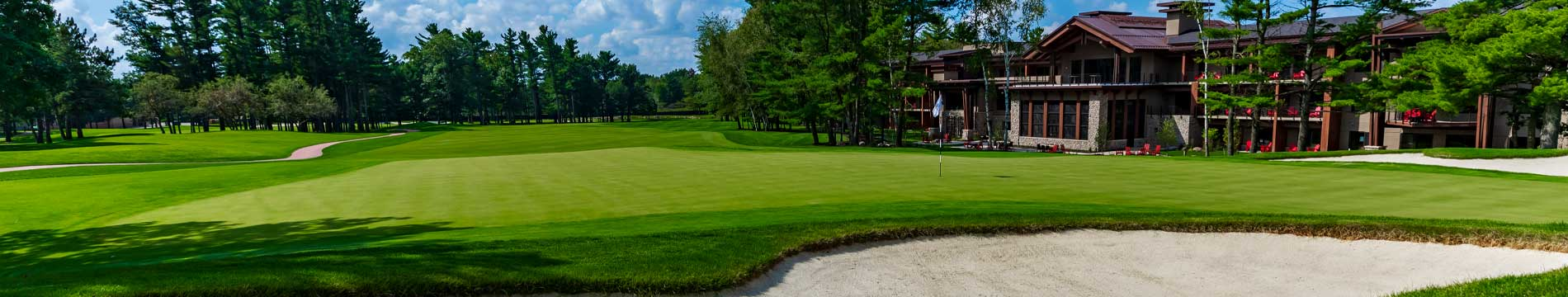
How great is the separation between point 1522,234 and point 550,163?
1100 inches

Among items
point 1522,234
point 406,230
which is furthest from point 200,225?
point 1522,234

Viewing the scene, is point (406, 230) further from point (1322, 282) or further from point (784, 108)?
point (784, 108)

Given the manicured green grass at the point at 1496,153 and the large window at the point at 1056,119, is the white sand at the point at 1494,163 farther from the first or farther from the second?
the large window at the point at 1056,119

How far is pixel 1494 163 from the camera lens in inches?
1008

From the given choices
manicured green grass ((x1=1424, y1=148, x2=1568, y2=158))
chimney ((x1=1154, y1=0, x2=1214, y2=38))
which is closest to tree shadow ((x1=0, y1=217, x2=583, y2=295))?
manicured green grass ((x1=1424, y1=148, x2=1568, y2=158))

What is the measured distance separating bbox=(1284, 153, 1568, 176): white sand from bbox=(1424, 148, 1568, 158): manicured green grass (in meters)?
0.33

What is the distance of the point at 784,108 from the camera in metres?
58.5

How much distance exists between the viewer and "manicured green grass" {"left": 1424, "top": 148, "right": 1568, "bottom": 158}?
25.9m

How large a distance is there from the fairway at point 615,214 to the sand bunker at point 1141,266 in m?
0.43

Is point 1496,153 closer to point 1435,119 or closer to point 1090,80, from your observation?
point 1435,119

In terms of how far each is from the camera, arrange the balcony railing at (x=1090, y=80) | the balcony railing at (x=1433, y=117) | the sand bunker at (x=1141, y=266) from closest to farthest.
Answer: the sand bunker at (x=1141, y=266) → the balcony railing at (x=1433, y=117) → the balcony railing at (x=1090, y=80)

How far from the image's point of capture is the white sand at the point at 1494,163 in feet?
77.6

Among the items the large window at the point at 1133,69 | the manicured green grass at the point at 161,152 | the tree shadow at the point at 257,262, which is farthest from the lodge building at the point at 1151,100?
the manicured green grass at the point at 161,152

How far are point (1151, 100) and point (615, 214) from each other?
51.1 m
